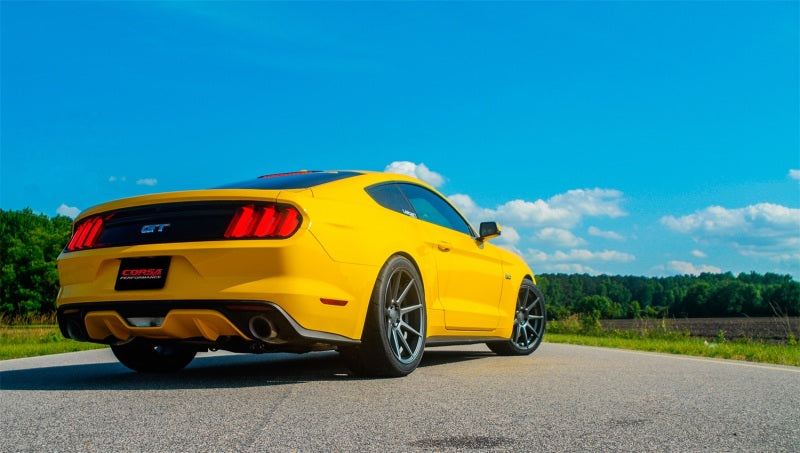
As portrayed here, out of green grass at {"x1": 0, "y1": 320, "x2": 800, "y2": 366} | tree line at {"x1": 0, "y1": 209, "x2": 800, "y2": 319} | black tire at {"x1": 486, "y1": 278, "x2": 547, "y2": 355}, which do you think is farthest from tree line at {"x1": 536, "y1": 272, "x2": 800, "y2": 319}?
black tire at {"x1": 486, "y1": 278, "x2": 547, "y2": 355}

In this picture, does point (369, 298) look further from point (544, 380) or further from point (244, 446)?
point (244, 446)

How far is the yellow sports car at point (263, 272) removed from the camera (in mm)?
4547

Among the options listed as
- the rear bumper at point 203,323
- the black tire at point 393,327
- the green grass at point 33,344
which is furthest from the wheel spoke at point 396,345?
the green grass at point 33,344

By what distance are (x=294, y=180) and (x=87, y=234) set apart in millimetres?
1460

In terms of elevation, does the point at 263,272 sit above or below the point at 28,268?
below

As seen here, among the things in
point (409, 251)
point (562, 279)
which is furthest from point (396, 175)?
point (562, 279)

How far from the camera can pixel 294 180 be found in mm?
5492

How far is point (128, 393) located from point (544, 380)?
2.75 m

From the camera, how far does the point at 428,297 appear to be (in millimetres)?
5781

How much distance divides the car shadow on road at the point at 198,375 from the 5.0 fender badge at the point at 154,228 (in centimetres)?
101

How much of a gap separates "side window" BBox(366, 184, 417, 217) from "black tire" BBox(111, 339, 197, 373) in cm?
187

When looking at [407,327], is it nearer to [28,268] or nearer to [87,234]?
[87,234]

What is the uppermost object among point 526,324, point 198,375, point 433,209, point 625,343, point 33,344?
point 433,209

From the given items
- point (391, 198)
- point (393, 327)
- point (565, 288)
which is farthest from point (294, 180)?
point (565, 288)
